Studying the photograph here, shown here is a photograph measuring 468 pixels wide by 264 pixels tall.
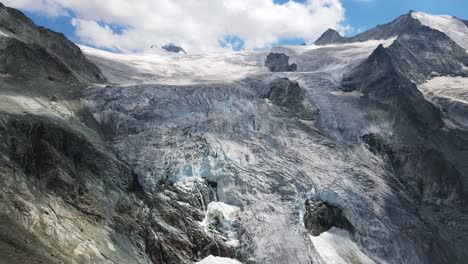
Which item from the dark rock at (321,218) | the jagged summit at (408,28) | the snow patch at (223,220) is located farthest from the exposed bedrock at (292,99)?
the jagged summit at (408,28)

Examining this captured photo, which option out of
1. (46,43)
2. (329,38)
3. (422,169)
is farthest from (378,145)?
(329,38)

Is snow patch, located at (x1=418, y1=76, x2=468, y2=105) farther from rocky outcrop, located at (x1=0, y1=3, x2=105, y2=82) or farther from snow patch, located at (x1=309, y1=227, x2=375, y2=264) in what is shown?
rocky outcrop, located at (x1=0, y1=3, x2=105, y2=82)

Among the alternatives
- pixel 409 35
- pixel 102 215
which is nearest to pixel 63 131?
pixel 102 215

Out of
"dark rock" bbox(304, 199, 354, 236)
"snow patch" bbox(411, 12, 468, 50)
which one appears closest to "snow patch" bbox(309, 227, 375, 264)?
"dark rock" bbox(304, 199, 354, 236)

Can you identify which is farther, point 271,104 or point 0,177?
point 271,104

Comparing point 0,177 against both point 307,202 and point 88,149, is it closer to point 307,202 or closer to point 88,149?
point 88,149

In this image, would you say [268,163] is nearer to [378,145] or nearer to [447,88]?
[378,145]

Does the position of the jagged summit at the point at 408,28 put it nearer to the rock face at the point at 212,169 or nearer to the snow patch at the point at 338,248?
the rock face at the point at 212,169
